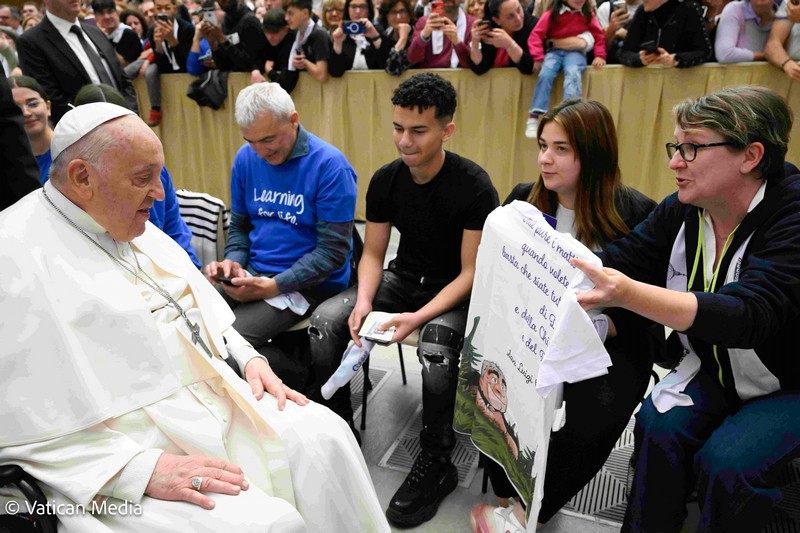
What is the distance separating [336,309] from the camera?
8.37 ft

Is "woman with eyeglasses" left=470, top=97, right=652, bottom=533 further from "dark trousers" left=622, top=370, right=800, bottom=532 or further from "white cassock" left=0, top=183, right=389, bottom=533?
"white cassock" left=0, top=183, right=389, bottom=533

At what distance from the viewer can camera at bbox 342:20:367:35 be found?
531 centimetres

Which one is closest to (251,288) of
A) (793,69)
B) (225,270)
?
(225,270)

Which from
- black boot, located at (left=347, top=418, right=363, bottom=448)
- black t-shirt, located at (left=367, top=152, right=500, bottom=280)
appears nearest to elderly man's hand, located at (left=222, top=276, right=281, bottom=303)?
black t-shirt, located at (left=367, top=152, right=500, bottom=280)

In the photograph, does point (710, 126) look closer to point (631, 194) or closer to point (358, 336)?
point (631, 194)

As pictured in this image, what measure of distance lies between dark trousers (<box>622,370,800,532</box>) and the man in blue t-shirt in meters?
1.36

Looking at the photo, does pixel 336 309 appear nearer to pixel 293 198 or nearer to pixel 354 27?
pixel 293 198

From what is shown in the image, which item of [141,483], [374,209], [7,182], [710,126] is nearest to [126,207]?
[141,483]

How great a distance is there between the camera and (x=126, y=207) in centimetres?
149

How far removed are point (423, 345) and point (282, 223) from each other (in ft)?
3.22

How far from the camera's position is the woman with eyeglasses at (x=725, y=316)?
4.75ft

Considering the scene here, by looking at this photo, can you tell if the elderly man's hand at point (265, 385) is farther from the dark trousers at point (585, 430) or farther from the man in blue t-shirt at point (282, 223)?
the dark trousers at point (585, 430)

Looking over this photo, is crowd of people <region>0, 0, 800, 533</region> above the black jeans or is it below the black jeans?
above

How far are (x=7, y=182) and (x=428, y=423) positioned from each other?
1.84m
